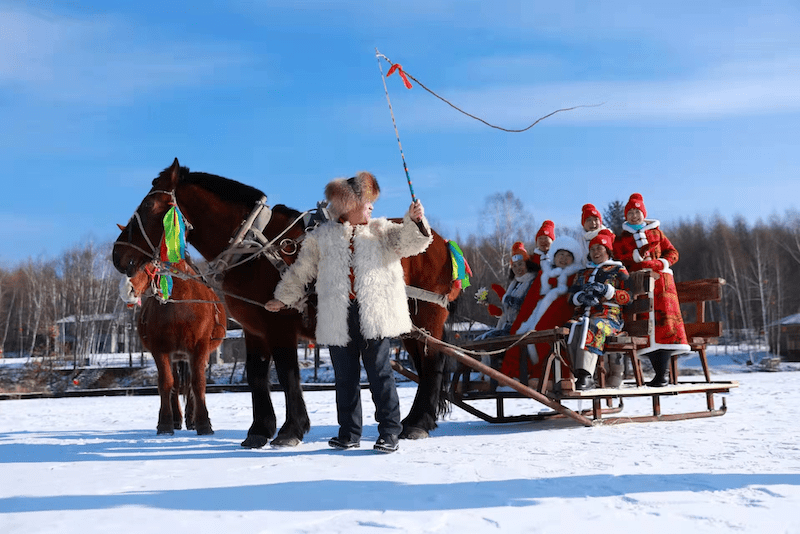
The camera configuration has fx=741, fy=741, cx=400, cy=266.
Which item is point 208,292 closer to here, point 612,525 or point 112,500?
point 112,500

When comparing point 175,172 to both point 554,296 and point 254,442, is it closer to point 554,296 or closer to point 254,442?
point 254,442

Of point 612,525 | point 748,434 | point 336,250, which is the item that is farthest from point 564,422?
point 612,525

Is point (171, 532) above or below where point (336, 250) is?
below

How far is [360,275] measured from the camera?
16.6 feet

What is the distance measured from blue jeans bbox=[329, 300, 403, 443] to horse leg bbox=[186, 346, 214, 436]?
217 cm

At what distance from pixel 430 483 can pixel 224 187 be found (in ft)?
10.2

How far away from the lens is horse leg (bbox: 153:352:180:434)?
7113 millimetres

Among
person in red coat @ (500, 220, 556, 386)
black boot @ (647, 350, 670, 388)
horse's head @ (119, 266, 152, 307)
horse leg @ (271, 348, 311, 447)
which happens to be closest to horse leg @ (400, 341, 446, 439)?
person in red coat @ (500, 220, 556, 386)

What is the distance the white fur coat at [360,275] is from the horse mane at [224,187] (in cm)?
84

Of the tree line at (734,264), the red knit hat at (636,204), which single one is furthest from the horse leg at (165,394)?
the tree line at (734,264)

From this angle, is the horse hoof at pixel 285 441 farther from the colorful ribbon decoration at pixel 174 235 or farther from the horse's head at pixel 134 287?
the horse's head at pixel 134 287

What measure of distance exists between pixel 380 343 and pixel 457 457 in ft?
3.02

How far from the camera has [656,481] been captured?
12.5 feet

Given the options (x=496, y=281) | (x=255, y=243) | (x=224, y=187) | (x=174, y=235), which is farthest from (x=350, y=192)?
(x=496, y=281)
